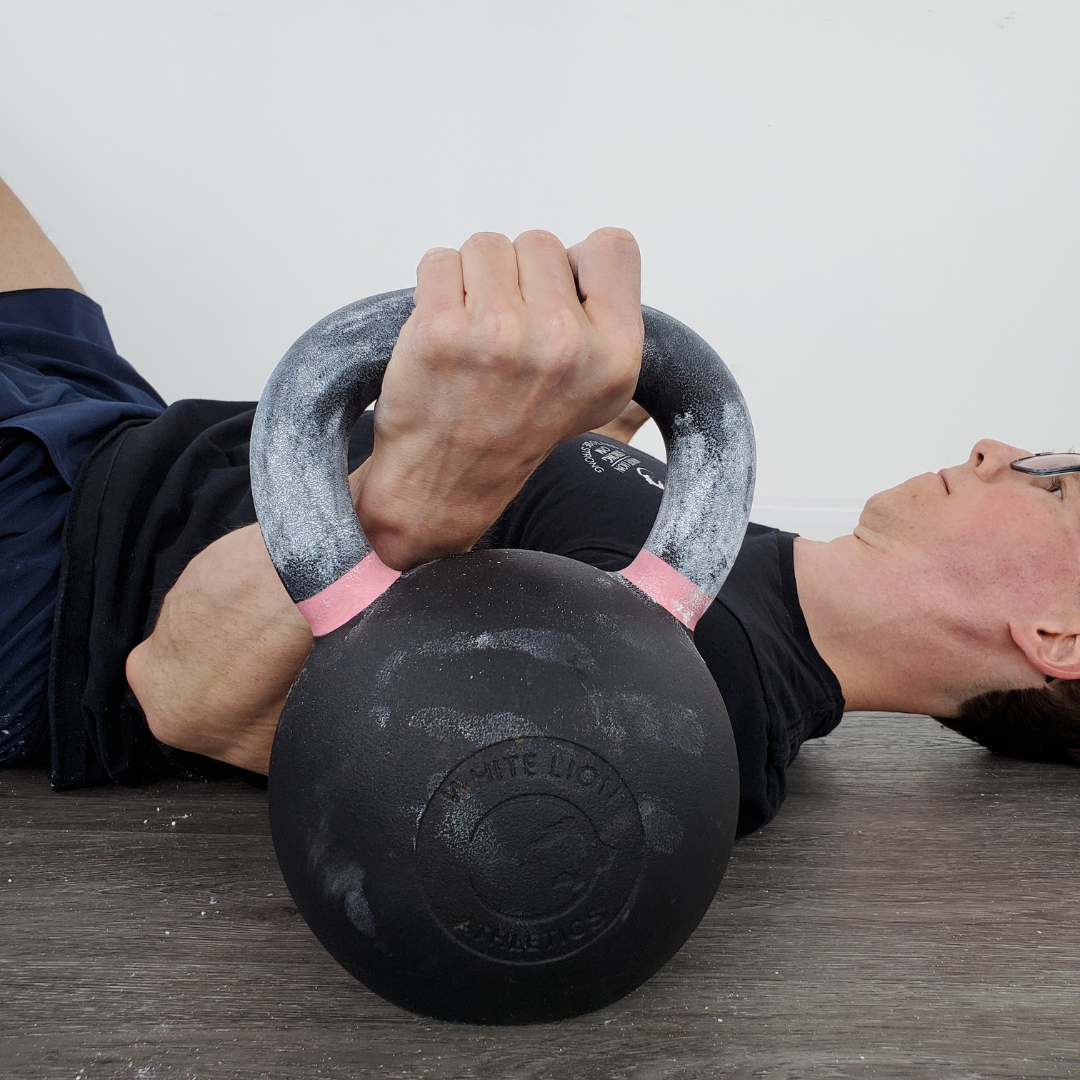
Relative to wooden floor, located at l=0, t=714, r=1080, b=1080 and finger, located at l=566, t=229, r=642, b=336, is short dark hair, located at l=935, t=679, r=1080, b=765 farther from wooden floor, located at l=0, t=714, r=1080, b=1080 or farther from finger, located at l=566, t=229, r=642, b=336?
finger, located at l=566, t=229, r=642, b=336

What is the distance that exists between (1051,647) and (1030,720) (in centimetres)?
14

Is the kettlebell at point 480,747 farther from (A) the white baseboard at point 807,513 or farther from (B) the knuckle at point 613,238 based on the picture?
(A) the white baseboard at point 807,513

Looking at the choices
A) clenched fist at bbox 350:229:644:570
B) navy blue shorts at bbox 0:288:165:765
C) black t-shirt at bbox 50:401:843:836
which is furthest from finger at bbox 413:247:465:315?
navy blue shorts at bbox 0:288:165:765

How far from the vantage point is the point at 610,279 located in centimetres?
71

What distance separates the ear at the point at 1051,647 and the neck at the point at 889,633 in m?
0.02

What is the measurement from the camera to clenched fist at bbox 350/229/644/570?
645 millimetres

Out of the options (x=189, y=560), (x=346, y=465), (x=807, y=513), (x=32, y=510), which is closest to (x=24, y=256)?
(x=32, y=510)

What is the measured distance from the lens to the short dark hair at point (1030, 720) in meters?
1.29

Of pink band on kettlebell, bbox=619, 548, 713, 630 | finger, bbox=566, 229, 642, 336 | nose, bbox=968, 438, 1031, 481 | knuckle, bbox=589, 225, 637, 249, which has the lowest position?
nose, bbox=968, 438, 1031, 481

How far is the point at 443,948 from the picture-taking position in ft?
1.92

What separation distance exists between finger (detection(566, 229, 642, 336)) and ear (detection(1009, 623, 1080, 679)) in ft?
2.74

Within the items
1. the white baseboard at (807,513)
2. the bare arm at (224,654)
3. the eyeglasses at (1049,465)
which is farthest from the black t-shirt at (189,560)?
the white baseboard at (807,513)

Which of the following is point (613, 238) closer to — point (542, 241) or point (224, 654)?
point (542, 241)

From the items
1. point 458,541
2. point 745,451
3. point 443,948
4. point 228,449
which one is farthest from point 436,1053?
point 228,449
